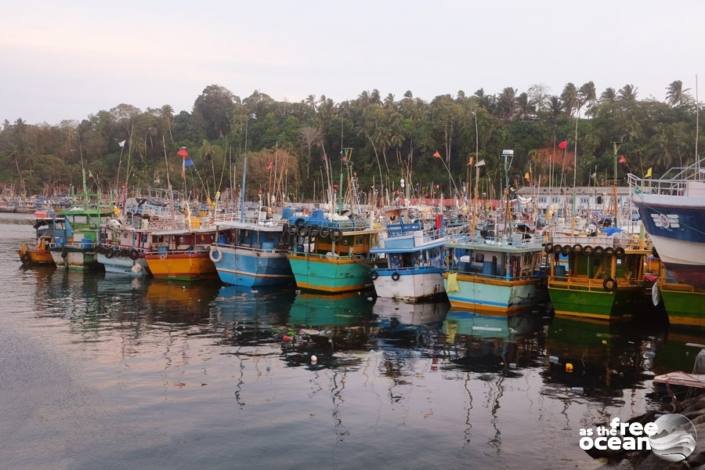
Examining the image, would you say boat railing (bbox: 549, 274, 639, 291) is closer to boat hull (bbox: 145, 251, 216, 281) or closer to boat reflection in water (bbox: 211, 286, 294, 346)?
boat reflection in water (bbox: 211, 286, 294, 346)

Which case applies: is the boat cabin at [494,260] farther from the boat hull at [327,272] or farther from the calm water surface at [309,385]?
the boat hull at [327,272]

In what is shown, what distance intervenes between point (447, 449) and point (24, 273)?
36.2 meters

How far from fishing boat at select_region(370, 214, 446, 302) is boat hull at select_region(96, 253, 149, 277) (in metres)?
15.7

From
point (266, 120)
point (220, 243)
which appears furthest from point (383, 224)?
point (266, 120)

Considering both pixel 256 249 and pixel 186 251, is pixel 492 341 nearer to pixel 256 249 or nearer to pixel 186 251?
pixel 256 249

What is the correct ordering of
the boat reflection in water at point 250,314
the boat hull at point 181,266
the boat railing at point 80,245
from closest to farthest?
the boat reflection in water at point 250,314, the boat hull at point 181,266, the boat railing at point 80,245

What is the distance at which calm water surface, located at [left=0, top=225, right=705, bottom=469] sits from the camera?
14773 mm

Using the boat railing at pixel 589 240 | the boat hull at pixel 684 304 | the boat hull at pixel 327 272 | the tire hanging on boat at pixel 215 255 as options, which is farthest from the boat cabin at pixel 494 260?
the tire hanging on boat at pixel 215 255

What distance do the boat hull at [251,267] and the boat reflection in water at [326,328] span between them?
2.79m

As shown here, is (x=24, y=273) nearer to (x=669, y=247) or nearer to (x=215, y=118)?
(x=669, y=247)

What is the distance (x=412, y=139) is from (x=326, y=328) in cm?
6896

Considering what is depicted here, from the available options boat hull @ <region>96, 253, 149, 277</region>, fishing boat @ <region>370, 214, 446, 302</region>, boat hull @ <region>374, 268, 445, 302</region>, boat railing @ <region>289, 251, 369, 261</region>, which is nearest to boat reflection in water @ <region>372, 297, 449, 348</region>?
boat hull @ <region>374, 268, 445, 302</region>

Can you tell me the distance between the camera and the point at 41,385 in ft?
63.1

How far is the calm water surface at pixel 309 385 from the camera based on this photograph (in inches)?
582
